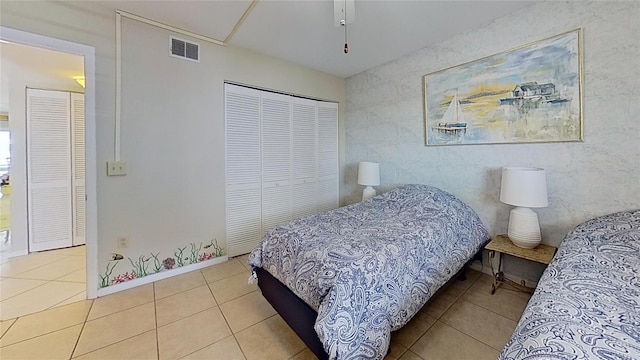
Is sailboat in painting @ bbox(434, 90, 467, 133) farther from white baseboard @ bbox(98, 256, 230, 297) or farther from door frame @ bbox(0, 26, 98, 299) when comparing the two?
door frame @ bbox(0, 26, 98, 299)

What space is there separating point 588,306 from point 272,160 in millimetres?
2882

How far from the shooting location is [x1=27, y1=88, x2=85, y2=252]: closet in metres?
2.99

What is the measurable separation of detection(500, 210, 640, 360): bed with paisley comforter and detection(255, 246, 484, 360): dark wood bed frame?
2.98 ft

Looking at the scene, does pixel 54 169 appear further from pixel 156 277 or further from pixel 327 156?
pixel 327 156

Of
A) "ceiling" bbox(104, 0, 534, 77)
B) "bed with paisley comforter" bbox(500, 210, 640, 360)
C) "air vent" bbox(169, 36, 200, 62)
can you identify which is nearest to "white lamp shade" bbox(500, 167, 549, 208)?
"bed with paisley comforter" bbox(500, 210, 640, 360)

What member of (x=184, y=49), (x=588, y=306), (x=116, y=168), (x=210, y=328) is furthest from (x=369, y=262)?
(x=184, y=49)

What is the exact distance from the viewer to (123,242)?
223 centimetres

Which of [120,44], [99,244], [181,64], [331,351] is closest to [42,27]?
[120,44]

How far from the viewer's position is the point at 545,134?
2055 mm

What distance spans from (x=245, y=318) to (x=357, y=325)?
3.39 feet

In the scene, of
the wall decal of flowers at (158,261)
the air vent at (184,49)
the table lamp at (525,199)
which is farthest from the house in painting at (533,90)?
the wall decal of flowers at (158,261)

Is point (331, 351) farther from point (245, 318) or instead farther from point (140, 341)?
point (140, 341)

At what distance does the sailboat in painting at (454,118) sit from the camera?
2.55m

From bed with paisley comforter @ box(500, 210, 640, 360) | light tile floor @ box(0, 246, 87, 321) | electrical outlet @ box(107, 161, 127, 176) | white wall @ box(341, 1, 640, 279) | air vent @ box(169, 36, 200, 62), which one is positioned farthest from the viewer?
air vent @ box(169, 36, 200, 62)
